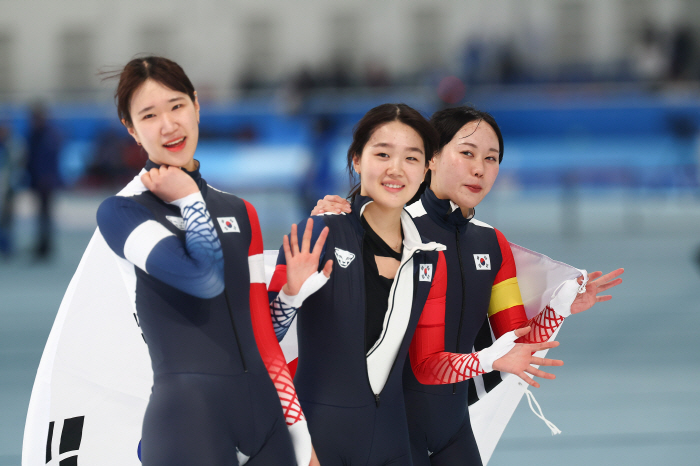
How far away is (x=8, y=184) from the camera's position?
11164 mm

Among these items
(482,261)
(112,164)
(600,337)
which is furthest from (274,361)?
(112,164)

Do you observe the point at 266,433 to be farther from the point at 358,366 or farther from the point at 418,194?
the point at 418,194

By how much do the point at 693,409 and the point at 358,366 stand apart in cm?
389

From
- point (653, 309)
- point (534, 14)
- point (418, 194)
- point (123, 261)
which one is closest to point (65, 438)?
point (123, 261)

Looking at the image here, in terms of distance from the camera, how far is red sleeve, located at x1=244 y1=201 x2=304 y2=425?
2146mm

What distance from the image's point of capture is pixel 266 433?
206 cm

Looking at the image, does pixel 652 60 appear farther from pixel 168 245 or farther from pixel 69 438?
pixel 168 245

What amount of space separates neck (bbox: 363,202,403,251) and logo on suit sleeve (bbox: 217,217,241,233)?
1.49 feet

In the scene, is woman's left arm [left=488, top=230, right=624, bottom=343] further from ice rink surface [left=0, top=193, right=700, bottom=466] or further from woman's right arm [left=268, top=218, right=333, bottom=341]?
ice rink surface [left=0, top=193, right=700, bottom=466]

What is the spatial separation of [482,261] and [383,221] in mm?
511

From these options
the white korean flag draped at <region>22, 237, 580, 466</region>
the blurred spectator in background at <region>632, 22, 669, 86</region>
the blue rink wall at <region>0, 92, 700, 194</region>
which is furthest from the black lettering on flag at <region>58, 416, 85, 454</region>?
the blurred spectator in background at <region>632, 22, 669, 86</region>

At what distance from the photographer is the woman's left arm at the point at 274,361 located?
214 centimetres

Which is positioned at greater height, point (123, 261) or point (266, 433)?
point (123, 261)

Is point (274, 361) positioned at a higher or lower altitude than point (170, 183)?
lower
